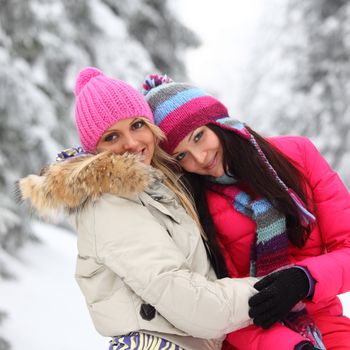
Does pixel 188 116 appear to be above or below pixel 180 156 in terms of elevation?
above

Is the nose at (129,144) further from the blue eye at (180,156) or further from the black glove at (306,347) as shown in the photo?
the black glove at (306,347)

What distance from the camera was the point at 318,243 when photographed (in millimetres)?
2859

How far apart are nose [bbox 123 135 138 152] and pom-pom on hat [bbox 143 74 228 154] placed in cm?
25

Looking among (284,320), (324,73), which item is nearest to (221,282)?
(284,320)

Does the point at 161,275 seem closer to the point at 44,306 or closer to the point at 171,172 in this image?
the point at 171,172

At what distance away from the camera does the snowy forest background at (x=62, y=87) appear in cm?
618

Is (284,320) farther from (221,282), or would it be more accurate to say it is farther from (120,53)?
(120,53)

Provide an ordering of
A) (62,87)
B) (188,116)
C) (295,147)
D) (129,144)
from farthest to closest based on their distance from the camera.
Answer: (62,87) < (295,147) < (188,116) < (129,144)

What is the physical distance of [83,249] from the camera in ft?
7.59

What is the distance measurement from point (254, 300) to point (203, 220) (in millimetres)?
689

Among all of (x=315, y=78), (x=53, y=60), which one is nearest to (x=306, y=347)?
(x=53, y=60)

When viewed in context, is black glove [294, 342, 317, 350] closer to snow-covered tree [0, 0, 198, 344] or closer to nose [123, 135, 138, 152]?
nose [123, 135, 138, 152]

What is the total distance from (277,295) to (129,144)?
1029 millimetres

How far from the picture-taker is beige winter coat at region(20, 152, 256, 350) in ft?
Result: 7.03
